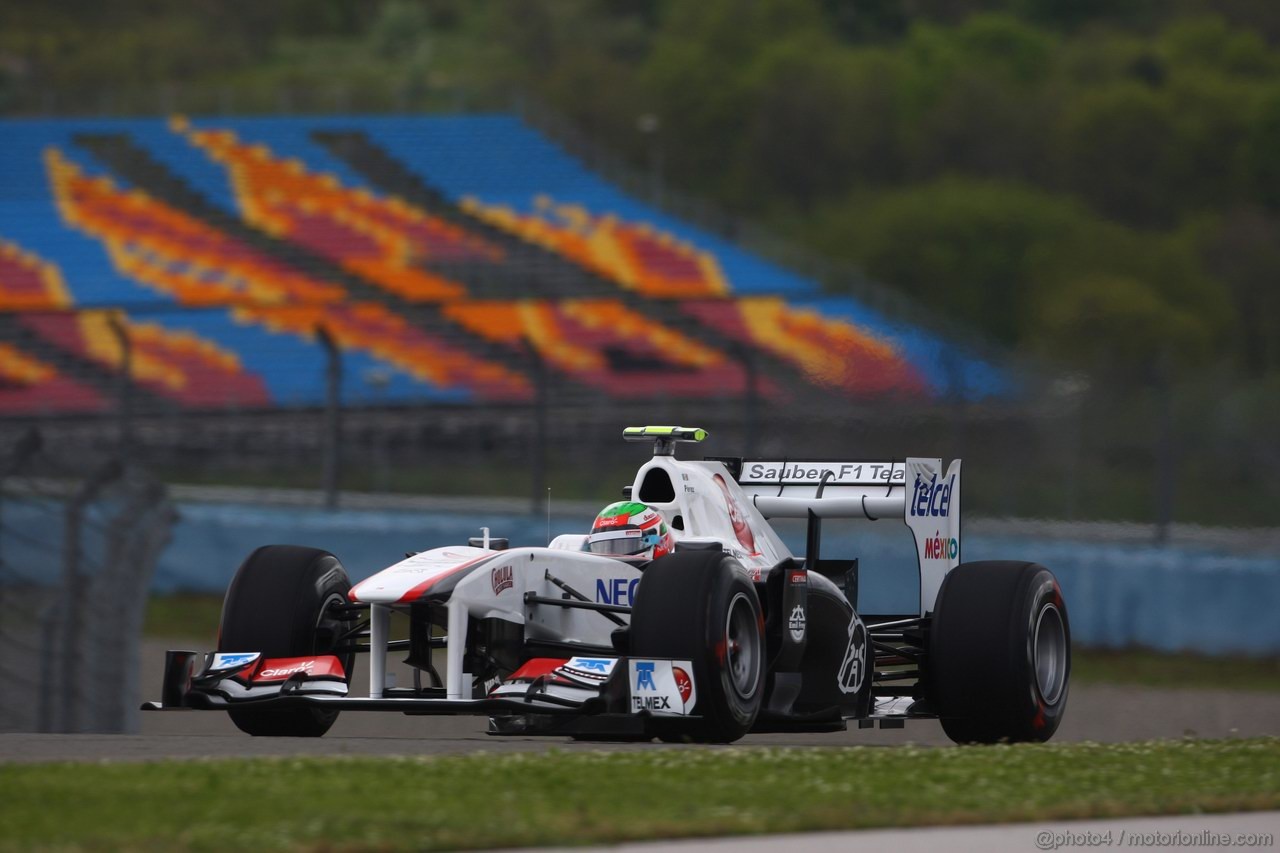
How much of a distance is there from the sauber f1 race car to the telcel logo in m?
0.01

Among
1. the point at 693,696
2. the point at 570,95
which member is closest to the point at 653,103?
the point at 570,95

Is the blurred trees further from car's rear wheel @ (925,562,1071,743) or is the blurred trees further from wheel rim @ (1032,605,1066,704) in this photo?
car's rear wheel @ (925,562,1071,743)

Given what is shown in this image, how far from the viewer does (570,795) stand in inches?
254

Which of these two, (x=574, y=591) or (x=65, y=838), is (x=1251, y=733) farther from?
(x=65, y=838)

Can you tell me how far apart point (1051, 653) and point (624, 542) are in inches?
85.3

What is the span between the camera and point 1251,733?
1230 centimetres

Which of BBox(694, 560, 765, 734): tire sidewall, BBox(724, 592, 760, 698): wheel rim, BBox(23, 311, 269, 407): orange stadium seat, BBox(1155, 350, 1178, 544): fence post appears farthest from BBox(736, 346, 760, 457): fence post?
BBox(23, 311, 269, 407): orange stadium seat

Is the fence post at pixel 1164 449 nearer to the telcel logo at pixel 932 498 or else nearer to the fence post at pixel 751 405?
the fence post at pixel 751 405

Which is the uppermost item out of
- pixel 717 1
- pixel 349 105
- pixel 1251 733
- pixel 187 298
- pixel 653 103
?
pixel 717 1

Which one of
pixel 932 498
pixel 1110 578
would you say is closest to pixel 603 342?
pixel 1110 578

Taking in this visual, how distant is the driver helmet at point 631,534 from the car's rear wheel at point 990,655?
135 cm

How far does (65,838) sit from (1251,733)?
8459 millimetres

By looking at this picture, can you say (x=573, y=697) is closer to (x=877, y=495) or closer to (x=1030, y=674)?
(x=1030, y=674)

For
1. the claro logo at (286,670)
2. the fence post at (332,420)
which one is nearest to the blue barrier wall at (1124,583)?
the fence post at (332,420)
